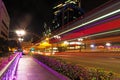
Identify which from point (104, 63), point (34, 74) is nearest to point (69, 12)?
point (104, 63)

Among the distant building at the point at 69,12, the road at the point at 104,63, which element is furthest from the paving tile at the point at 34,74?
the distant building at the point at 69,12

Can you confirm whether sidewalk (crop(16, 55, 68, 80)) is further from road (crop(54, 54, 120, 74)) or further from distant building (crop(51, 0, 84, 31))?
distant building (crop(51, 0, 84, 31))

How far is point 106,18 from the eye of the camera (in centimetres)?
1365

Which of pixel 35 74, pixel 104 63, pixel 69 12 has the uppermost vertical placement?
pixel 69 12

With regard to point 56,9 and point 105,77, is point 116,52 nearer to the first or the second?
point 105,77

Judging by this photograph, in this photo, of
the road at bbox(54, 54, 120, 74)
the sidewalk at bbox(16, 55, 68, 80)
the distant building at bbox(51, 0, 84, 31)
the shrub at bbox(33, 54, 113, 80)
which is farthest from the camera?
the distant building at bbox(51, 0, 84, 31)

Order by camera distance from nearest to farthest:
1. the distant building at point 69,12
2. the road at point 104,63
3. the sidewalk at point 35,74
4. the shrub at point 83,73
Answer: the shrub at point 83,73
the sidewalk at point 35,74
the road at point 104,63
the distant building at point 69,12

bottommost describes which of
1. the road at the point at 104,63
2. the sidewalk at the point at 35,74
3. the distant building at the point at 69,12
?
the sidewalk at the point at 35,74

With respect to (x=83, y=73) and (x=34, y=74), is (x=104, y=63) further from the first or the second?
(x=83, y=73)

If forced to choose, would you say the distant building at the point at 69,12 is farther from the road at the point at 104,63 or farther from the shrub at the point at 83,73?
the shrub at the point at 83,73

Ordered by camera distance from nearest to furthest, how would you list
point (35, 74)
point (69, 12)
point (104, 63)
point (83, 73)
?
point (83, 73) < point (35, 74) < point (104, 63) < point (69, 12)

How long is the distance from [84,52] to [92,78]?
856 inches

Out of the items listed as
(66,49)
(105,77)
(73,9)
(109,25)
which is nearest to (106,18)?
(109,25)

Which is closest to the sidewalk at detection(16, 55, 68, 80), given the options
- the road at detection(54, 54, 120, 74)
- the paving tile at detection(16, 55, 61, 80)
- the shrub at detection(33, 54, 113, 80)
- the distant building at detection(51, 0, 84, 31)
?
the paving tile at detection(16, 55, 61, 80)
